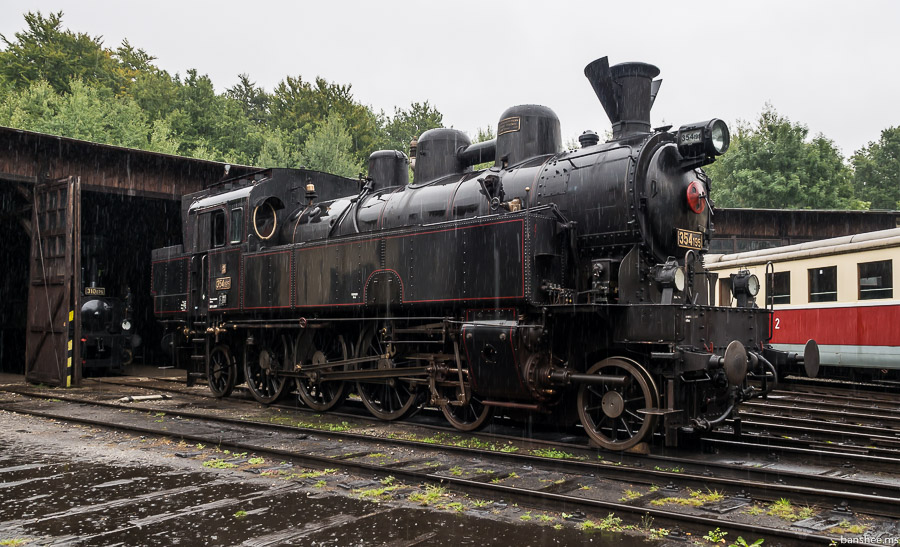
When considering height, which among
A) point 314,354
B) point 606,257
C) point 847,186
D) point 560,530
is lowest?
point 560,530

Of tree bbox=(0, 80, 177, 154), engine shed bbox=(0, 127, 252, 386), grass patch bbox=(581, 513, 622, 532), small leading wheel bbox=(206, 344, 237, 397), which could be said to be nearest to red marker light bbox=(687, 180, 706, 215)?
grass patch bbox=(581, 513, 622, 532)

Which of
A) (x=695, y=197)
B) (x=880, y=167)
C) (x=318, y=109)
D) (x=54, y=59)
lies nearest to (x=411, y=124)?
(x=318, y=109)

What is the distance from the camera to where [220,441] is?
7.95 m

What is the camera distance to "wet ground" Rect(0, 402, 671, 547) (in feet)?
15.4

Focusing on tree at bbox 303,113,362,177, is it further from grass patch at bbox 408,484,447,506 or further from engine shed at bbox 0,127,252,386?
grass patch at bbox 408,484,447,506

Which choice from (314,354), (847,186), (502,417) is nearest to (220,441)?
(314,354)

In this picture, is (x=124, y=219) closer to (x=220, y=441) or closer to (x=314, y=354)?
(x=314, y=354)

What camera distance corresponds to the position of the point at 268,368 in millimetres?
11594

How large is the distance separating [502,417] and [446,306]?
6.11 ft

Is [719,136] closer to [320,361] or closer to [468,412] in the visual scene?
[468,412]

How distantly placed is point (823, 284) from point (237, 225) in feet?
35.6

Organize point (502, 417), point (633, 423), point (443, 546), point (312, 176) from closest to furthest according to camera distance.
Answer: point (443, 546) → point (633, 423) → point (502, 417) → point (312, 176)

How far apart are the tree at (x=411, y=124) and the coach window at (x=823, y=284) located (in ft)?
145

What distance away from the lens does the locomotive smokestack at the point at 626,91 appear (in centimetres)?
834
